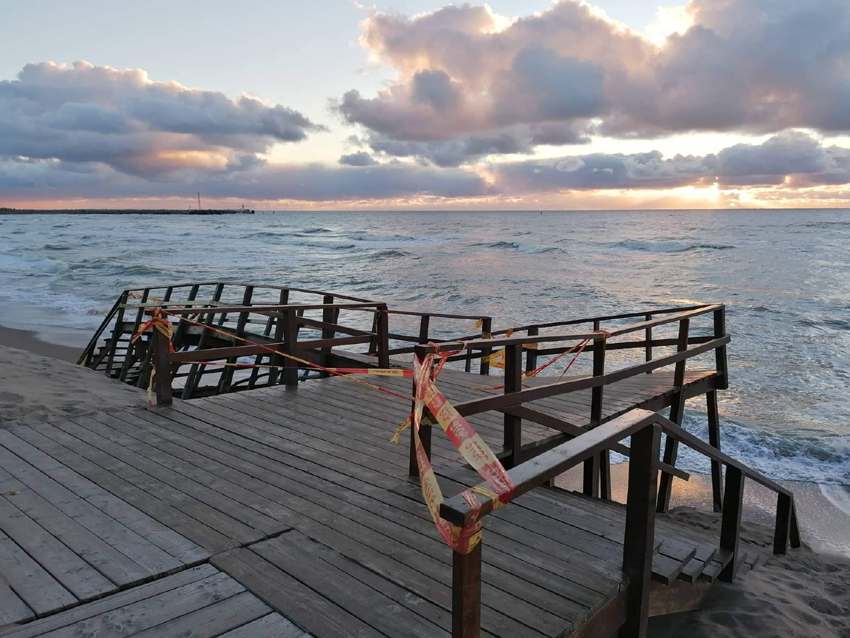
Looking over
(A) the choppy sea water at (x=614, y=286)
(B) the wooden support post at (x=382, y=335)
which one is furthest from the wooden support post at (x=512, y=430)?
(A) the choppy sea water at (x=614, y=286)

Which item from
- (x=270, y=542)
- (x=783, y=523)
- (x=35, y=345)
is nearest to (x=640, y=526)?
(x=270, y=542)

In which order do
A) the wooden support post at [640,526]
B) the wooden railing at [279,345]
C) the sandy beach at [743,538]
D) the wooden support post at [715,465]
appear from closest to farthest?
the wooden support post at [640,526]
the sandy beach at [743,538]
the wooden railing at [279,345]
the wooden support post at [715,465]

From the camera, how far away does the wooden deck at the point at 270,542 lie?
9.14 ft

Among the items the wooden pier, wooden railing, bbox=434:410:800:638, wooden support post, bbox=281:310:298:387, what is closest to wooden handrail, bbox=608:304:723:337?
the wooden pier

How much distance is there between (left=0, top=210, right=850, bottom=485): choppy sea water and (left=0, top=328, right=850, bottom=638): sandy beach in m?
1.39

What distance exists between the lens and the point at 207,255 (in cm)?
5684

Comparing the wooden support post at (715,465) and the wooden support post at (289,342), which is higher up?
the wooden support post at (289,342)

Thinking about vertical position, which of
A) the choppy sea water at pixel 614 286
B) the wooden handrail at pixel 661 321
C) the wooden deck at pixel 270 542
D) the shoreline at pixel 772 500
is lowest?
the shoreline at pixel 772 500

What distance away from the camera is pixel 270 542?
3.46 meters

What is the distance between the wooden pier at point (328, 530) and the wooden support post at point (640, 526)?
1 centimetres

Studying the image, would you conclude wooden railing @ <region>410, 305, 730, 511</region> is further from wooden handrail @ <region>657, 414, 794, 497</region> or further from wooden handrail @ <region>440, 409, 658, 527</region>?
wooden handrail @ <region>440, 409, 658, 527</region>

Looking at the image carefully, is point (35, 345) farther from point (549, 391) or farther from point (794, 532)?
point (794, 532)

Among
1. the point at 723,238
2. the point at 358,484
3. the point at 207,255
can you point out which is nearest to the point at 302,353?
the point at 358,484

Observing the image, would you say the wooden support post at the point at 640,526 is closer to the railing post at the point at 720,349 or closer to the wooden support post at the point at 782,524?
the wooden support post at the point at 782,524
